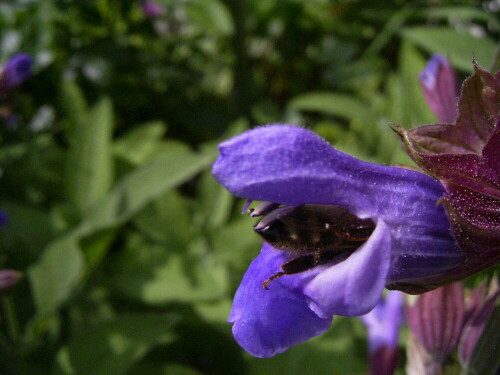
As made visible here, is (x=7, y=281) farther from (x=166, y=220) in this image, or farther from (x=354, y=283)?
(x=354, y=283)

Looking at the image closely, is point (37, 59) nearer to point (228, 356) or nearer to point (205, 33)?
point (205, 33)

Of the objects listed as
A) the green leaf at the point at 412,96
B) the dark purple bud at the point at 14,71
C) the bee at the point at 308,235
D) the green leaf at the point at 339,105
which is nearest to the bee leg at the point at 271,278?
the bee at the point at 308,235

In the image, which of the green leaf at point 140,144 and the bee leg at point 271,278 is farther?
the green leaf at point 140,144

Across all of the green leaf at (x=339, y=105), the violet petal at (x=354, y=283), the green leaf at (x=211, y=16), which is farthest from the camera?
the green leaf at (x=211, y=16)

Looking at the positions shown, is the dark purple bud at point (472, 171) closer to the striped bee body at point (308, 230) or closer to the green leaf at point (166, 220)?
the striped bee body at point (308, 230)

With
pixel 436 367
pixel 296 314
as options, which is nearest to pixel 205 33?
pixel 436 367

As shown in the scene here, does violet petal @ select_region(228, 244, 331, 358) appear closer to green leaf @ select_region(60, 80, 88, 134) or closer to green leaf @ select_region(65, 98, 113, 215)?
green leaf @ select_region(65, 98, 113, 215)
